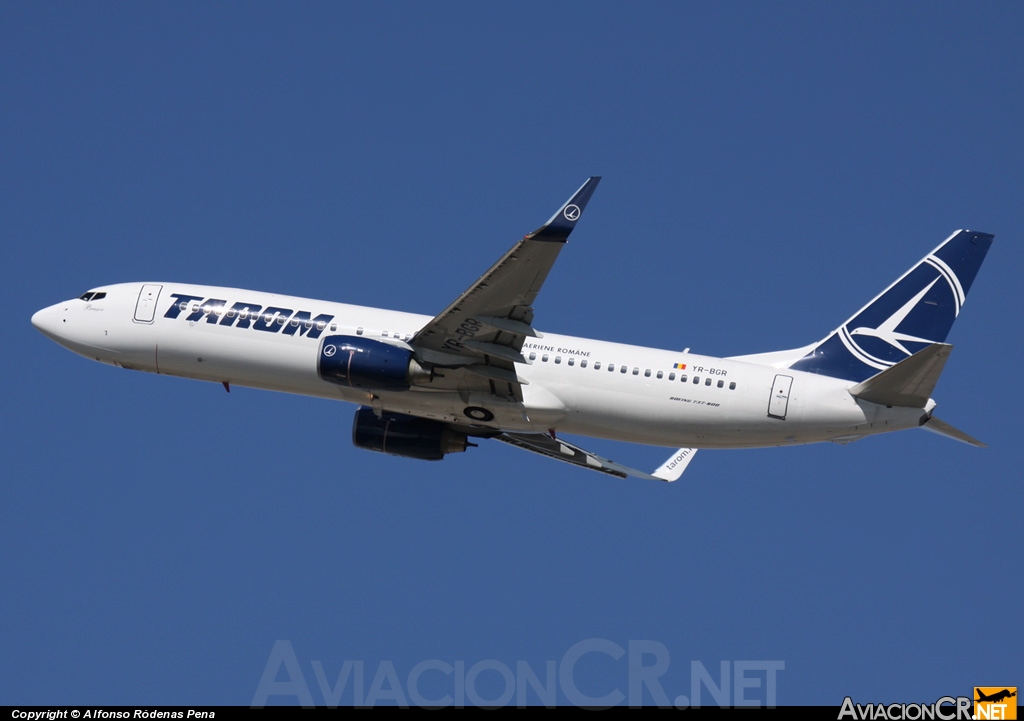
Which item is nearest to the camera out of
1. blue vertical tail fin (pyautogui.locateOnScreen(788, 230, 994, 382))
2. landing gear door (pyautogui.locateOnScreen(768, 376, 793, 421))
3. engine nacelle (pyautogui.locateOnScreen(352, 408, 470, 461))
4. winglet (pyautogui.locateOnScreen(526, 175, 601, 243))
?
winglet (pyautogui.locateOnScreen(526, 175, 601, 243))

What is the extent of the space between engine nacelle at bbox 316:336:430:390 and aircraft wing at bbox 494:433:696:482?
730 cm

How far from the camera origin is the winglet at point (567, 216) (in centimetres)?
3400

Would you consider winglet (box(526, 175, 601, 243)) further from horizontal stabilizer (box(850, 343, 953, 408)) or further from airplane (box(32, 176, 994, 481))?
horizontal stabilizer (box(850, 343, 953, 408))

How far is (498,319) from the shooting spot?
124 ft

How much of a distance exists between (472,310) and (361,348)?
4.12 m

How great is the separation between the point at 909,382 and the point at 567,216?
1199cm

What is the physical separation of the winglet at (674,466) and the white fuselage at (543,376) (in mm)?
5713

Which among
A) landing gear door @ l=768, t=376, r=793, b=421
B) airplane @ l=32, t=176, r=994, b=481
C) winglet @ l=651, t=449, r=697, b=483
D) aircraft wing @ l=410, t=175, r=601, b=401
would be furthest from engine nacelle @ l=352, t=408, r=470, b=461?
landing gear door @ l=768, t=376, r=793, b=421

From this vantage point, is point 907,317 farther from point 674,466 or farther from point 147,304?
point 147,304

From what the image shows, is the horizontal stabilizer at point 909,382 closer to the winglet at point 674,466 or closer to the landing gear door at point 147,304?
the winglet at point 674,466

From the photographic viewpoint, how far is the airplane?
39406 millimetres

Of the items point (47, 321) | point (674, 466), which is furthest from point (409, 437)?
point (47, 321)

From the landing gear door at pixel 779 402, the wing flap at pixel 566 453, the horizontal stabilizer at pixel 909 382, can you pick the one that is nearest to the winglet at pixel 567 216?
the landing gear door at pixel 779 402

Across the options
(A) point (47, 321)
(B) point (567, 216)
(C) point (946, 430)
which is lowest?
(C) point (946, 430)
